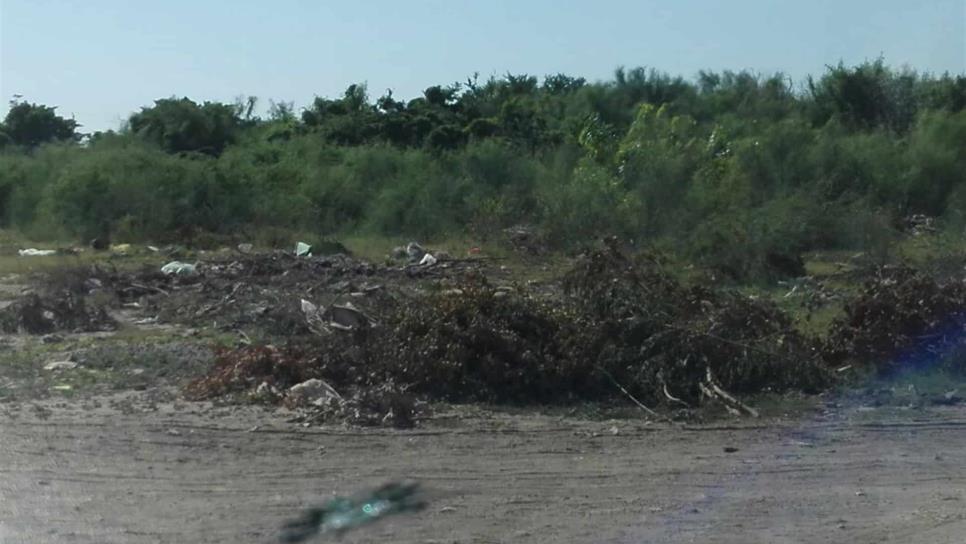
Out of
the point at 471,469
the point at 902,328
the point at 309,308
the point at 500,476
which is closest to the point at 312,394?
the point at 471,469

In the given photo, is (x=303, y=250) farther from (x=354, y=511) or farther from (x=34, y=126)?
(x=34, y=126)

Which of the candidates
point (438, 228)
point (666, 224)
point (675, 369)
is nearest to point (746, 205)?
point (666, 224)

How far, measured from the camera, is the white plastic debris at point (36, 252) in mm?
24844

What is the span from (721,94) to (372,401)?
1629 inches

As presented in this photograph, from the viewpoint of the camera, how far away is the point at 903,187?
30719 mm

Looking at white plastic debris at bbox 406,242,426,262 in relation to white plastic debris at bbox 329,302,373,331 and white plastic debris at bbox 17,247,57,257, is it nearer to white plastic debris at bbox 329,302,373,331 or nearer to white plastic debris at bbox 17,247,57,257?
white plastic debris at bbox 17,247,57,257

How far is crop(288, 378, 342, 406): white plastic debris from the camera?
10.1 m

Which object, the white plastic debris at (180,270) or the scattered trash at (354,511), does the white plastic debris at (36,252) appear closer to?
the white plastic debris at (180,270)

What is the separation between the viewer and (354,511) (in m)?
7.24

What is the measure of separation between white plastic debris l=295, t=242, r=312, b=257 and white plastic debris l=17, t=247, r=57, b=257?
459 centimetres

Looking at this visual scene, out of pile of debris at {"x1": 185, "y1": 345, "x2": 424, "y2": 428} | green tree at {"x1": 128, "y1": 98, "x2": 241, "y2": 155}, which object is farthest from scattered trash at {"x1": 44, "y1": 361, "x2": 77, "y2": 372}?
green tree at {"x1": 128, "y1": 98, "x2": 241, "y2": 155}

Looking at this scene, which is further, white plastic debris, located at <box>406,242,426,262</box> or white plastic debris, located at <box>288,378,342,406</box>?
white plastic debris, located at <box>406,242,426,262</box>

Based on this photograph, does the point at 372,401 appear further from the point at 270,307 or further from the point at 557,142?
the point at 557,142

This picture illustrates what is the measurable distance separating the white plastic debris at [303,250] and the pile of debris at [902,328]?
41.1ft
